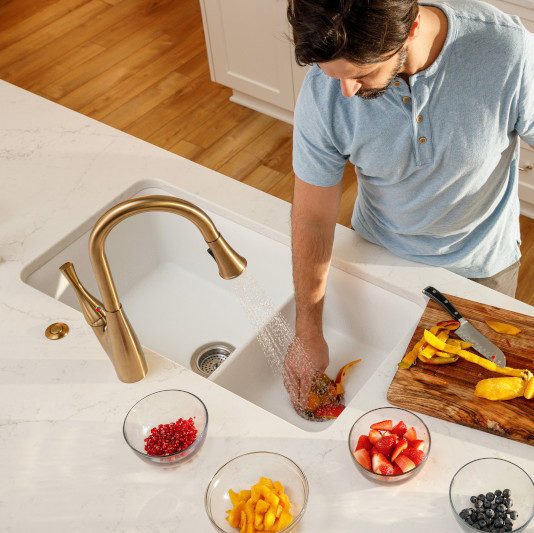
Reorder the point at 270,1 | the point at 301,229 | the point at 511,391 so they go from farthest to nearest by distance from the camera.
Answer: the point at 270,1, the point at 301,229, the point at 511,391

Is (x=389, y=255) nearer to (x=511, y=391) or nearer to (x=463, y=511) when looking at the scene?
(x=511, y=391)

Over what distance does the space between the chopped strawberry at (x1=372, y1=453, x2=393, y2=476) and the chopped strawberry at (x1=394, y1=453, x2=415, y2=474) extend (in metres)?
0.02

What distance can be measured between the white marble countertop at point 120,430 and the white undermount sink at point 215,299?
5 centimetres

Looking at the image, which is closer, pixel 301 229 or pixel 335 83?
pixel 335 83

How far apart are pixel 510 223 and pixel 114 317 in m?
0.87

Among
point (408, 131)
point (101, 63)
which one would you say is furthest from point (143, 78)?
point (408, 131)

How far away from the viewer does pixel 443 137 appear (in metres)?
1.50

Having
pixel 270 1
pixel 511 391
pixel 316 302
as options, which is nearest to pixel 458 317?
pixel 511 391

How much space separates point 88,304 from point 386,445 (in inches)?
21.7

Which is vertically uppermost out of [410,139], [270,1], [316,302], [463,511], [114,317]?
[410,139]

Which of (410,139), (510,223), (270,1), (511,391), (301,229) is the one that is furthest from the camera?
(270,1)

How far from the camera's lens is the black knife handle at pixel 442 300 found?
1541mm

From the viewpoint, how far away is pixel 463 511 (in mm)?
1251

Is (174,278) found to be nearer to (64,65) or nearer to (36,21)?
(64,65)
